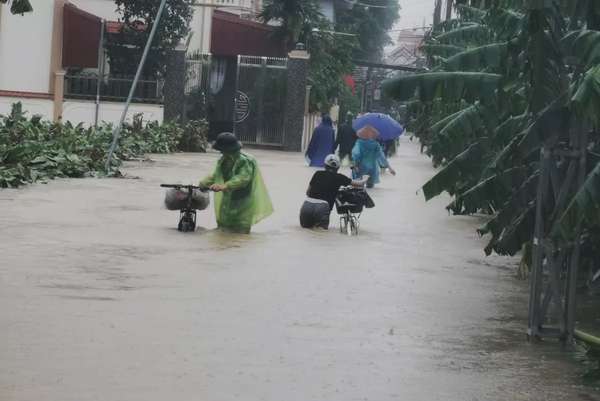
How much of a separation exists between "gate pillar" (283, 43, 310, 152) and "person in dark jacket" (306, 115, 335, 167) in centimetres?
944

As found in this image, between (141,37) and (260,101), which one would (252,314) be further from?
(260,101)

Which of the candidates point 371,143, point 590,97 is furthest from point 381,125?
point 590,97

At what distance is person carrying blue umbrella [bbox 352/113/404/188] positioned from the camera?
29.2 m

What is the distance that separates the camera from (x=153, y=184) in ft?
84.3

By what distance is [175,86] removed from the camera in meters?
44.1

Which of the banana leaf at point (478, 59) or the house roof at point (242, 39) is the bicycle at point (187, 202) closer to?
the banana leaf at point (478, 59)

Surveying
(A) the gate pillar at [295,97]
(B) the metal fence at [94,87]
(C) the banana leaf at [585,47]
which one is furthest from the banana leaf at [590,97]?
(A) the gate pillar at [295,97]

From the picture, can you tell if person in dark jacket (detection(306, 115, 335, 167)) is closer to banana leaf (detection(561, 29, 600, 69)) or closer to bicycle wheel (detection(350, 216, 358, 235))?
bicycle wheel (detection(350, 216, 358, 235))

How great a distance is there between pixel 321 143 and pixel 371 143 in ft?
19.6

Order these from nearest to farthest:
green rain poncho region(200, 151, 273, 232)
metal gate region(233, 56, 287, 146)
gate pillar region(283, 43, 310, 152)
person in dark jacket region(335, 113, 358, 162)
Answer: green rain poncho region(200, 151, 273, 232) < person in dark jacket region(335, 113, 358, 162) < metal gate region(233, 56, 287, 146) < gate pillar region(283, 43, 310, 152)

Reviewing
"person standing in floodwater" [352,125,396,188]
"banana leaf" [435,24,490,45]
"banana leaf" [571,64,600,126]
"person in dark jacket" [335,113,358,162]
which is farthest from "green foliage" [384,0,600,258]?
"person in dark jacket" [335,113,358,162]

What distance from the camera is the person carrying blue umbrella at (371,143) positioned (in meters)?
29.2

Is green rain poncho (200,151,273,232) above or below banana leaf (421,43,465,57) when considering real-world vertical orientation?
below

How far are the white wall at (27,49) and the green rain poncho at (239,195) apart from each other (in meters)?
25.4
